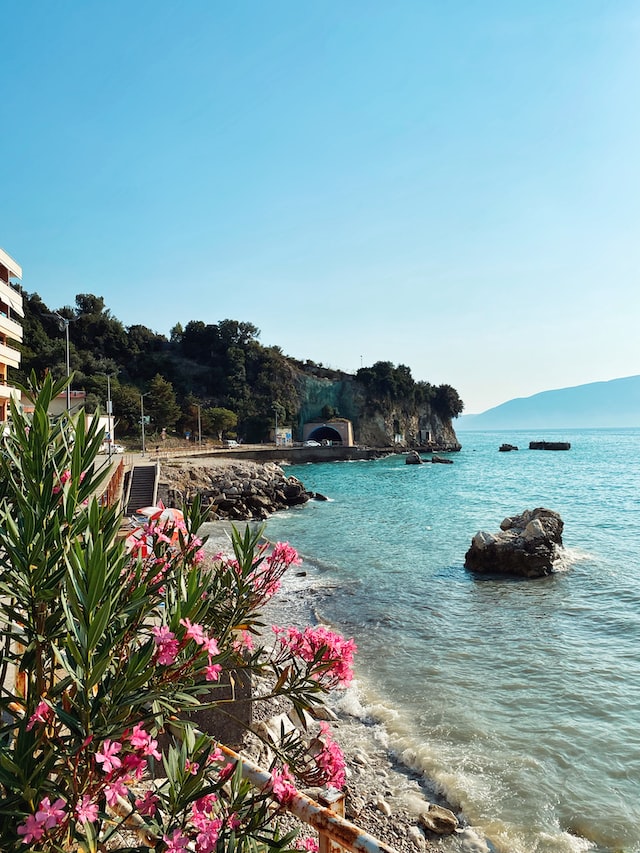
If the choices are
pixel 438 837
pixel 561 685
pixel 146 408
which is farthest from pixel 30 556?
pixel 146 408

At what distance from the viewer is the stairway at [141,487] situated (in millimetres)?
25698

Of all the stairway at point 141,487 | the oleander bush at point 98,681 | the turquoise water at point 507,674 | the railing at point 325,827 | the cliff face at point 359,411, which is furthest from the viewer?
the cliff face at point 359,411

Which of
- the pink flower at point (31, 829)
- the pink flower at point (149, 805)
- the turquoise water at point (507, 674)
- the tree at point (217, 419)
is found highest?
the tree at point (217, 419)

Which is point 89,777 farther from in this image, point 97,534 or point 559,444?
point 559,444

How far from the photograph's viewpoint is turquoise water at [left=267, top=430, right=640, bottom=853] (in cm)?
601

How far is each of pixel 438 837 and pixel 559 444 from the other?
372 ft

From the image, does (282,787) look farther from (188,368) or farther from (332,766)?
(188,368)

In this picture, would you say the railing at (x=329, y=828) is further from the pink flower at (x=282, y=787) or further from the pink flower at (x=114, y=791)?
the pink flower at (x=114, y=791)

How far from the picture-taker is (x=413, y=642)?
10711 millimetres

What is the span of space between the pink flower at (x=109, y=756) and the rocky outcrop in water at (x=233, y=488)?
1055 inches

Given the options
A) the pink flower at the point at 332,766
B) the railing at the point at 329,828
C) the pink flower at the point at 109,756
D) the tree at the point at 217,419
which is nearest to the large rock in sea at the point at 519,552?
the pink flower at the point at 332,766

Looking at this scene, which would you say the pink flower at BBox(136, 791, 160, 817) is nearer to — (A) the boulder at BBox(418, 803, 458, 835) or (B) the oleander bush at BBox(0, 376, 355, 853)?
(B) the oleander bush at BBox(0, 376, 355, 853)

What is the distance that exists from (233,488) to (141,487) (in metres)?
7.89

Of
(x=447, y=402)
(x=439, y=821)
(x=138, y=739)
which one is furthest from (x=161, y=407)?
(x=138, y=739)
